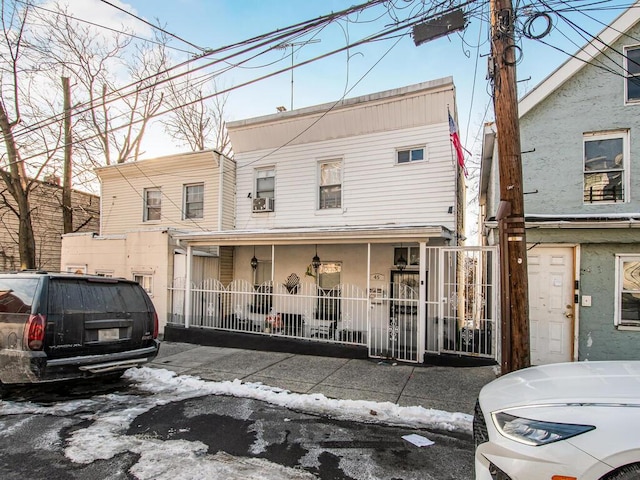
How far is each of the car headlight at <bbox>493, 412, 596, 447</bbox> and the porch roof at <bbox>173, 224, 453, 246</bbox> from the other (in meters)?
4.98

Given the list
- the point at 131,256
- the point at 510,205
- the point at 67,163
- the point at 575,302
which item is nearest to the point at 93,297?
the point at 510,205

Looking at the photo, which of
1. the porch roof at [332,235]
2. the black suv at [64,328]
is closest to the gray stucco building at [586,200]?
the porch roof at [332,235]

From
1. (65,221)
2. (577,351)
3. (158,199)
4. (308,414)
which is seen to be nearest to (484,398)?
(308,414)

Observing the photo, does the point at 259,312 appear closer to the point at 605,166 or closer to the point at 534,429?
the point at 534,429

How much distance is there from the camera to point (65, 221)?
569 inches

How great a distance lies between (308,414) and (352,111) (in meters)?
7.93

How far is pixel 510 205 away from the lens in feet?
14.7

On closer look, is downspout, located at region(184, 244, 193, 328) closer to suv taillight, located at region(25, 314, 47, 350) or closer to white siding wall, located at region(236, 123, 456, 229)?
white siding wall, located at region(236, 123, 456, 229)

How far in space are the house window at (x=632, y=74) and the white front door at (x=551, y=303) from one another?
129 inches

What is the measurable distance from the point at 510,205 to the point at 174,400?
208 inches

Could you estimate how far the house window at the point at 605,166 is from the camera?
7227 mm

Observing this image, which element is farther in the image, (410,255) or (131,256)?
(131,256)

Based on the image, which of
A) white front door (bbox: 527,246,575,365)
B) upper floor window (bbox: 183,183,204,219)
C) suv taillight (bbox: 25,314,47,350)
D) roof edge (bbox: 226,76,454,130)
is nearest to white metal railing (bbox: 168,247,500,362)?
white front door (bbox: 527,246,575,365)

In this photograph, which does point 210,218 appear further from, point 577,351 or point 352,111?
point 577,351
